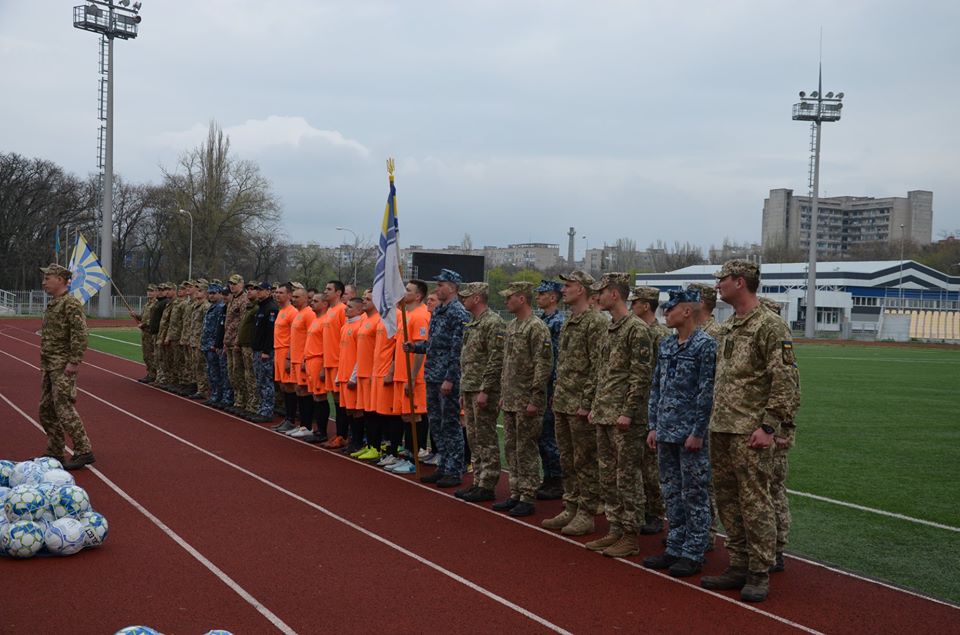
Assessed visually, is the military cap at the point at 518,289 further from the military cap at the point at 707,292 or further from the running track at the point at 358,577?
the running track at the point at 358,577

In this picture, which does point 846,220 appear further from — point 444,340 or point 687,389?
point 687,389

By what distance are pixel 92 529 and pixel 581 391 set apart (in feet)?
13.1

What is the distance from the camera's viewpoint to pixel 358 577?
620cm

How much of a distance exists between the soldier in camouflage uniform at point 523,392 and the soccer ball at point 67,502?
3567mm

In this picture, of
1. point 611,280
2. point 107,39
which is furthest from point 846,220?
point 611,280

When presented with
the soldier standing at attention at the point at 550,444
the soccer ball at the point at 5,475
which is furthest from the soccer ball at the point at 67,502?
the soldier standing at attention at the point at 550,444

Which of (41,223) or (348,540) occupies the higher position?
(41,223)

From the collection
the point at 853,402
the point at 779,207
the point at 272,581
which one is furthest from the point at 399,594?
the point at 779,207

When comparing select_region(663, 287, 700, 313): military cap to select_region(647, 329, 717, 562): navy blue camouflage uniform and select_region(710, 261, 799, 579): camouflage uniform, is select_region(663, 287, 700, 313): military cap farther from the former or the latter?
select_region(710, 261, 799, 579): camouflage uniform

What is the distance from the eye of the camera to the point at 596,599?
5.83 meters

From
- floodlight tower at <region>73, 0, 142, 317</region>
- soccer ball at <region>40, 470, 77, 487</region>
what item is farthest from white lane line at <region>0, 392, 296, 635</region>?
floodlight tower at <region>73, 0, 142, 317</region>

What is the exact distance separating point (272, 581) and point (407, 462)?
431cm

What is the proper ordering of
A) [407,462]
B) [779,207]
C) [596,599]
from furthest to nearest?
[779,207], [407,462], [596,599]

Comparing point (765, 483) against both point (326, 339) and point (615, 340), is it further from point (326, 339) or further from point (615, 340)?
point (326, 339)
